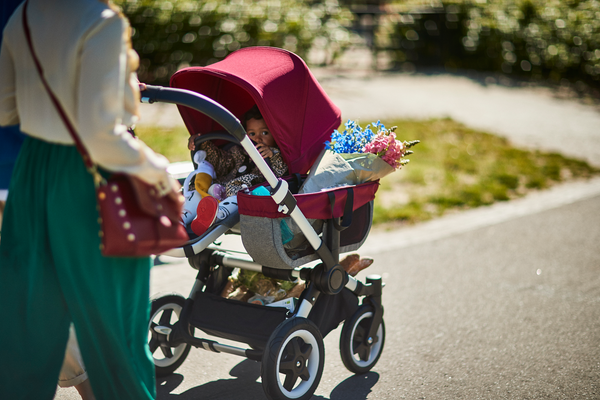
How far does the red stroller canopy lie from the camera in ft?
10.5

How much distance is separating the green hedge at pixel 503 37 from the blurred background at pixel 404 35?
2 cm

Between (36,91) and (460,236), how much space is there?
4.86 metres

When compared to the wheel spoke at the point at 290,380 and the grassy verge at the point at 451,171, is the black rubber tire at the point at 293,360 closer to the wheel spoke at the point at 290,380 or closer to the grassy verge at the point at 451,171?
the wheel spoke at the point at 290,380

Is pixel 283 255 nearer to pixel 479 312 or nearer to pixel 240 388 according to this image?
pixel 240 388

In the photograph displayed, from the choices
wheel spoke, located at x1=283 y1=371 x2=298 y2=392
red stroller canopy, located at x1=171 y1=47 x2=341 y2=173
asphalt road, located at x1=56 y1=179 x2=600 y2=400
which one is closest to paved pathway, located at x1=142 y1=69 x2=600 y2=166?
asphalt road, located at x1=56 y1=179 x2=600 y2=400

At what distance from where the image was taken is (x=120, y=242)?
2.09 meters

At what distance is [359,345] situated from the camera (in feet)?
11.9

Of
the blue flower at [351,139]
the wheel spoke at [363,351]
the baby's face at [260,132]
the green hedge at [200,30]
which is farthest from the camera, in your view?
the green hedge at [200,30]

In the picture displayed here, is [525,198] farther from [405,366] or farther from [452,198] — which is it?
[405,366]

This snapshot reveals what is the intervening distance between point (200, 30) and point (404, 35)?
6282 millimetres

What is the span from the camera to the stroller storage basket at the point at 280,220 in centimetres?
294

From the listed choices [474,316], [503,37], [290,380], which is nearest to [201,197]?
[290,380]

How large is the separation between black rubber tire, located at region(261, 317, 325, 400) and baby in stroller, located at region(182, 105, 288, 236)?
715 mm

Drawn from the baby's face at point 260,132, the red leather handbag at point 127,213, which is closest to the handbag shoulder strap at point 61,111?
the red leather handbag at point 127,213
